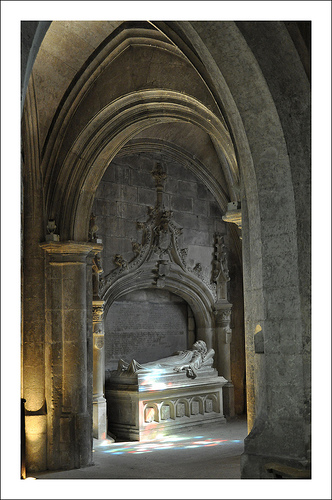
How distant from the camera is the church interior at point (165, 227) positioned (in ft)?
11.7

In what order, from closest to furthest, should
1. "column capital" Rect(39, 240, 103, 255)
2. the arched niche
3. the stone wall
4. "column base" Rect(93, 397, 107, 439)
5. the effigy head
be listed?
the arched niche < "column capital" Rect(39, 240, 103, 255) < "column base" Rect(93, 397, 107, 439) < the stone wall < the effigy head

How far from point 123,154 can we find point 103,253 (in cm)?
173

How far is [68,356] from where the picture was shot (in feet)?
26.1

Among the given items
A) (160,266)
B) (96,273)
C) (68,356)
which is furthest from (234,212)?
(160,266)

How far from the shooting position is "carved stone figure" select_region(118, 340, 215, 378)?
9.64 metres

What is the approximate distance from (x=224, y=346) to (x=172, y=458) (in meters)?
4.02

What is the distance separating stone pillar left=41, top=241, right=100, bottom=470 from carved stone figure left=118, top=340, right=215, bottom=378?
63.1 inches

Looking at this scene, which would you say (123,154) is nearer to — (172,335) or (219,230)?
(219,230)

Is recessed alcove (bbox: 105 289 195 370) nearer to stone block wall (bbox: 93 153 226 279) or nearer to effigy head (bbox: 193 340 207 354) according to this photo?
effigy head (bbox: 193 340 207 354)

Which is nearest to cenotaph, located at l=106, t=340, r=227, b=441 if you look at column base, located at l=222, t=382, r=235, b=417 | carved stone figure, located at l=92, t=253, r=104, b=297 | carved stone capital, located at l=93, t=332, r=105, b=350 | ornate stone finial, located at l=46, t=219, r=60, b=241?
carved stone capital, located at l=93, t=332, r=105, b=350

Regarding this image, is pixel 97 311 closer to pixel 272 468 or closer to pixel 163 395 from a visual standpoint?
pixel 163 395

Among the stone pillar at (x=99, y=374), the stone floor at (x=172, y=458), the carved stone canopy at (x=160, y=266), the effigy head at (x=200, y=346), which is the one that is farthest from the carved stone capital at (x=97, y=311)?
the effigy head at (x=200, y=346)

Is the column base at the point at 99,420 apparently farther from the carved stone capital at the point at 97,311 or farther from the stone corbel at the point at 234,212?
the stone corbel at the point at 234,212

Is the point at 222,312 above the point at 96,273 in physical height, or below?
below
